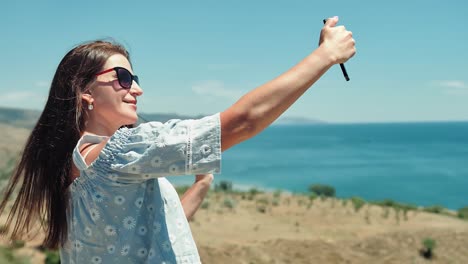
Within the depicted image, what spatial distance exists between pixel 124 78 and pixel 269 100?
587mm

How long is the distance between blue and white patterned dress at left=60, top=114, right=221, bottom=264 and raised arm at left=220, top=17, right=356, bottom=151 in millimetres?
44

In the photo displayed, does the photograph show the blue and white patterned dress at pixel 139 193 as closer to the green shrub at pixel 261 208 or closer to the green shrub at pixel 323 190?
the green shrub at pixel 261 208

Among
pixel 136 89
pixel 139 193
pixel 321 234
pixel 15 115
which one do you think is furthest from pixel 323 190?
Answer: pixel 15 115

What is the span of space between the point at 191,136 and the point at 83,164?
0.40m

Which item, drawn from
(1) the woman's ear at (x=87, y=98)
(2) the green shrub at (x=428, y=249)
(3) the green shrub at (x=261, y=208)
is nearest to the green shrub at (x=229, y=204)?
(3) the green shrub at (x=261, y=208)

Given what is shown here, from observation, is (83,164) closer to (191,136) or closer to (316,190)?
(191,136)

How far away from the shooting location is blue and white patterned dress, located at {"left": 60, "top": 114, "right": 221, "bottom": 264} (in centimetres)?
136

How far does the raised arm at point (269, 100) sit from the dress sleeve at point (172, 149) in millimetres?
39

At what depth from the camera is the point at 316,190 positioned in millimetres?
25672

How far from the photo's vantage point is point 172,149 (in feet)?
4.43

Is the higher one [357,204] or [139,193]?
[357,204]

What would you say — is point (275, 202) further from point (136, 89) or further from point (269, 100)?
point (269, 100)

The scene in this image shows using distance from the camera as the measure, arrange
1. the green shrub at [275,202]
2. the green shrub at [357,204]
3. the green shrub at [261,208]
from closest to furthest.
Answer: the green shrub at [261,208], the green shrub at [357,204], the green shrub at [275,202]

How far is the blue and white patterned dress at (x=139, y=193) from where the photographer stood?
4.45 ft
